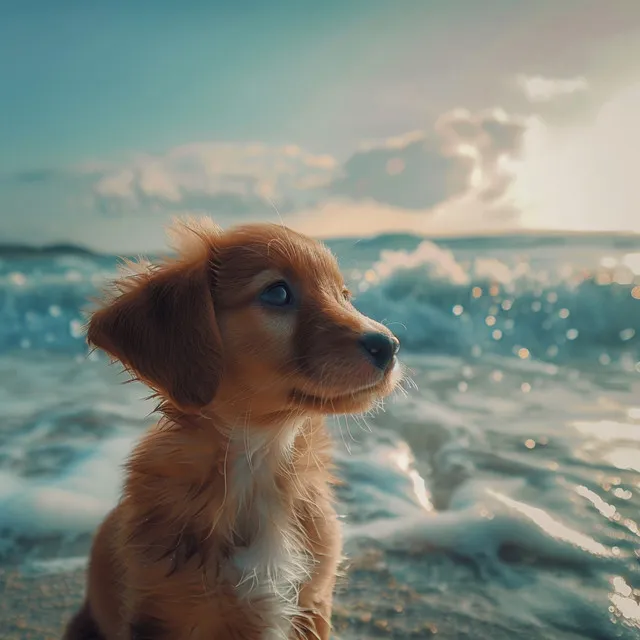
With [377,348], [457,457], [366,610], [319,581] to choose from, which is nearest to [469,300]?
[457,457]

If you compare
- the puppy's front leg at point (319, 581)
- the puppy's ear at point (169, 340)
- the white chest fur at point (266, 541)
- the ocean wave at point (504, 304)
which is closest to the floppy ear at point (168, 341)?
the puppy's ear at point (169, 340)

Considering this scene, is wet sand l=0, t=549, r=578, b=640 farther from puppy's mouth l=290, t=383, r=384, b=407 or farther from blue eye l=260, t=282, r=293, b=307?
blue eye l=260, t=282, r=293, b=307

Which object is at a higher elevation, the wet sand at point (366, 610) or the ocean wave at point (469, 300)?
the ocean wave at point (469, 300)

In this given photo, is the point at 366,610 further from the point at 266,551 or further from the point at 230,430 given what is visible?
the point at 230,430

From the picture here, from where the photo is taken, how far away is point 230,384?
1.54 m

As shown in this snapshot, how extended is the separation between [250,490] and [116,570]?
373 millimetres

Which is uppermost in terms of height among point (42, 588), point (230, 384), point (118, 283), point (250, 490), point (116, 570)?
point (118, 283)

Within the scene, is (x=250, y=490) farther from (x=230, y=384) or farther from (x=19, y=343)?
(x=19, y=343)

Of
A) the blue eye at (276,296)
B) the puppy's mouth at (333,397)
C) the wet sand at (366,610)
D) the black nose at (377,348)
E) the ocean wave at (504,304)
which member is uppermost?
the blue eye at (276,296)

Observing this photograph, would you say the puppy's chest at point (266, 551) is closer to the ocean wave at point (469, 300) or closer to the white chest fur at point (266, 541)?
the white chest fur at point (266, 541)

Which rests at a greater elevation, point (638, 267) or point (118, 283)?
point (118, 283)

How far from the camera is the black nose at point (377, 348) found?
145cm

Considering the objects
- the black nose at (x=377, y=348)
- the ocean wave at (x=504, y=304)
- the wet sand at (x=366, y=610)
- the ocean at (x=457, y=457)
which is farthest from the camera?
the ocean wave at (x=504, y=304)

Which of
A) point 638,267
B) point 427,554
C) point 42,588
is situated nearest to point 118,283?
point 42,588
